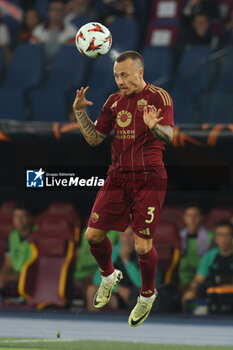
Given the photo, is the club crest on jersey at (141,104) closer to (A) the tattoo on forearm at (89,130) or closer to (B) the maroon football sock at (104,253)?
(A) the tattoo on forearm at (89,130)

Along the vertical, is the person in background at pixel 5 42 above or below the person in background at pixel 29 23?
below

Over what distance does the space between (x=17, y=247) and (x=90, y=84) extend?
3382 millimetres

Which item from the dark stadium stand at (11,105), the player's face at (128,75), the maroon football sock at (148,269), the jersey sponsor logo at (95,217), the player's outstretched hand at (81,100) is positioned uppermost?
the player's face at (128,75)

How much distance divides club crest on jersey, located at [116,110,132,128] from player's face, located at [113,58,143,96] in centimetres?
17

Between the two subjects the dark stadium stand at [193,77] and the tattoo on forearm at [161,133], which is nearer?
the tattoo on forearm at [161,133]

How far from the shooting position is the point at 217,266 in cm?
1280

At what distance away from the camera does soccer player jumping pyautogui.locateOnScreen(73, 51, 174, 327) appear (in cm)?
821

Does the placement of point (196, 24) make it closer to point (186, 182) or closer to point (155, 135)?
point (186, 182)

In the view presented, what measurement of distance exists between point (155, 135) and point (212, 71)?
511cm

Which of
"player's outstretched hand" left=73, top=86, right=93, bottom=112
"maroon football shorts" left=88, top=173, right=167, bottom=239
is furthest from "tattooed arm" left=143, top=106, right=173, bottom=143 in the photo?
"player's outstretched hand" left=73, top=86, right=93, bottom=112

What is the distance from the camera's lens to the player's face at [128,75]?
814 cm

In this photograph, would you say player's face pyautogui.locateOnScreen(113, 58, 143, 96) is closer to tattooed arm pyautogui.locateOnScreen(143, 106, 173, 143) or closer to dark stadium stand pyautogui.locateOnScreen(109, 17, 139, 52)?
tattooed arm pyautogui.locateOnScreen(143, 106, 173, 143)

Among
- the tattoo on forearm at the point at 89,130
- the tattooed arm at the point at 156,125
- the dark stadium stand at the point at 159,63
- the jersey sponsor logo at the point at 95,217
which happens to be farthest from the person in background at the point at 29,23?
the tattooed arm at the point at 156,125

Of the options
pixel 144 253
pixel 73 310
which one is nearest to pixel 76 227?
pixel 73 310
